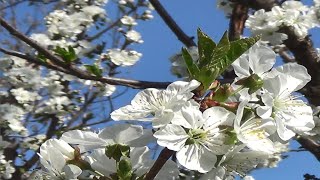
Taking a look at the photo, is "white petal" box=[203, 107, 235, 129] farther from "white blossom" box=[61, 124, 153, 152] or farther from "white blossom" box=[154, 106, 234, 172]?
"white blossom" box=[61, 124, 153, 152]

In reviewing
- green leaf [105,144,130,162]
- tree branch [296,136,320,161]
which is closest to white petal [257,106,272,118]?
green leaf [105,144,130,162]

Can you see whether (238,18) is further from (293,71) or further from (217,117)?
(217,117)

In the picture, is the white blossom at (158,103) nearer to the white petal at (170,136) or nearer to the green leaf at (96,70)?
the white petal at (170,136)

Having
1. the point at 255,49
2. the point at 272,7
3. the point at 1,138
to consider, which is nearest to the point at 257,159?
the point at 255,49

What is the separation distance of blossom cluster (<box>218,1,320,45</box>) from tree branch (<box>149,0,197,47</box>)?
0.96ft

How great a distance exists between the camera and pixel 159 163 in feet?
3.33

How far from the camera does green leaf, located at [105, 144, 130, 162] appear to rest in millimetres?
1064

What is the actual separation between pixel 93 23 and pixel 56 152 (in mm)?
3192

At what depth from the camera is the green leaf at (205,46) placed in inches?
41.3

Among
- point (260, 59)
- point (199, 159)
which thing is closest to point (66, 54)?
point (260, 59)

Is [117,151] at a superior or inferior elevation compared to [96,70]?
superior

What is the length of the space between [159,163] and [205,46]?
0.69 ft

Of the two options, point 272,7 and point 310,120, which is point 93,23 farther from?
point 310,120

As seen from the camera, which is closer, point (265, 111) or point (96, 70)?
point (265, 111)
